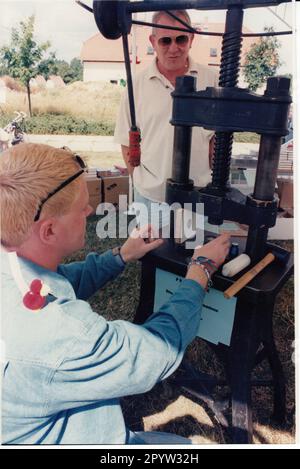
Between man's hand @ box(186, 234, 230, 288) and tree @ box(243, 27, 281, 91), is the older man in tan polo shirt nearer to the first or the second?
man's hand @ box(186, 234, 230, 288)

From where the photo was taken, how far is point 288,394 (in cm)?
208

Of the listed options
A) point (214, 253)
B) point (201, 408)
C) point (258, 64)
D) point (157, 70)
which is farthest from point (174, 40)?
point (258, 64)

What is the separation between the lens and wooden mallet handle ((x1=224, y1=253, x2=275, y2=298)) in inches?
45.2

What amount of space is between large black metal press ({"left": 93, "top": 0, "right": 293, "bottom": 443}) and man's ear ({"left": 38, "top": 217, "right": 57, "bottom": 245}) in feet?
1.66

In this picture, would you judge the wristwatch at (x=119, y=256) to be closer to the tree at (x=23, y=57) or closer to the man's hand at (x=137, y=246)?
the man's hand at (x=137, y=246)

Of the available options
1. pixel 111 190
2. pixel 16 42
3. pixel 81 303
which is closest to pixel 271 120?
pixel 81 303

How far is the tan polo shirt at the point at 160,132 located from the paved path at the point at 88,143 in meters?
7.48

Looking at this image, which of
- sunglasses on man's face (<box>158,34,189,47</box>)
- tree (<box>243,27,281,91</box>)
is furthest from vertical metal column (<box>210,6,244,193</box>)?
tree (<box>243,27,281,91</box>)

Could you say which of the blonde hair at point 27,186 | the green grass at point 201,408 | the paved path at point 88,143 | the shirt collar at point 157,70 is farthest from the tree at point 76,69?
the blonde hair at point 27,186

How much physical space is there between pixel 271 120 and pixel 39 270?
2.45ft

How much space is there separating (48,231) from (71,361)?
0.32 metres

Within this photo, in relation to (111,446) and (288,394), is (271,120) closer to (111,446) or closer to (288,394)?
(111,446)

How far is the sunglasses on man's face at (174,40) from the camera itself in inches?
81.5

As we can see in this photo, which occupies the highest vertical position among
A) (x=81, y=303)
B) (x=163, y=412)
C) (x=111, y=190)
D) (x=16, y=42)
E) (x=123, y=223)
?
(x=16, y=42)
